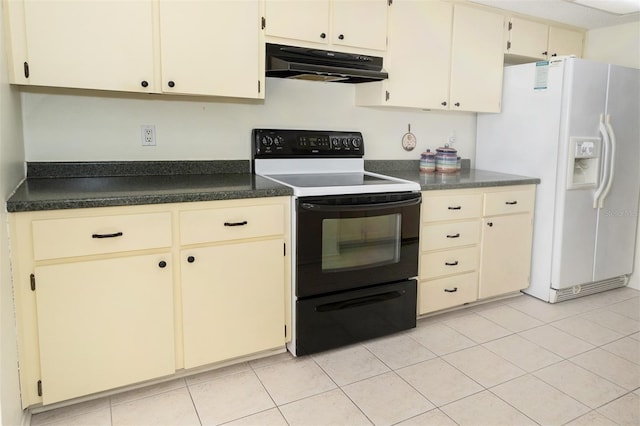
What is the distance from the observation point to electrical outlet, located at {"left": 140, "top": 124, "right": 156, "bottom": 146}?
7.97 feet

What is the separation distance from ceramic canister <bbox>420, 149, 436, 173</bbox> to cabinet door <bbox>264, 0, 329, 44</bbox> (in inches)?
45.3

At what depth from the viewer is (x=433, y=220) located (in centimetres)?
270

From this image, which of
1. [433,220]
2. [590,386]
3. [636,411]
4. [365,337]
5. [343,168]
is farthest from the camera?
[343,168]

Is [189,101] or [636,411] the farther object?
[189,101]

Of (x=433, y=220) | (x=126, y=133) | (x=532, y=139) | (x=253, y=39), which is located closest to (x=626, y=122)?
(x=532, y=139)

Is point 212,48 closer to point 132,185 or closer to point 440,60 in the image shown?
point 132,185

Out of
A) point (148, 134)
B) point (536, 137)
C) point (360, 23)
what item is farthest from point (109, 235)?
point (536, 137)

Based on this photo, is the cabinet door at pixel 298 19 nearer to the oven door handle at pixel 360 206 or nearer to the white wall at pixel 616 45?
the oven door handle at pixel 360 206

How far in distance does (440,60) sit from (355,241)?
1402mm

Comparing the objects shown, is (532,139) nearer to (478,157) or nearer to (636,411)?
(478,157)

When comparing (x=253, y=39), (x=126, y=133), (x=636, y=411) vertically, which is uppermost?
(x=253, y=39)

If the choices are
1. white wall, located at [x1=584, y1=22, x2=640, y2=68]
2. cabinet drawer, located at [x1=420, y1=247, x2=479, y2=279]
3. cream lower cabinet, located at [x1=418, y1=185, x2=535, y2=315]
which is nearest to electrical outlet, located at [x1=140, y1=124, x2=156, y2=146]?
cream lower cabinet, located at [x1=418, y1=185, x2=535, y2=315]

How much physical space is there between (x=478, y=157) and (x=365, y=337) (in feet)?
6.13

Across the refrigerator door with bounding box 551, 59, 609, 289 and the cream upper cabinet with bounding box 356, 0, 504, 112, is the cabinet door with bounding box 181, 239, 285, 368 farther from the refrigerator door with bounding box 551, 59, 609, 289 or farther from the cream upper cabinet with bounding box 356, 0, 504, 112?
the refrigerator door with bounding box 551, 59, 609, 289
